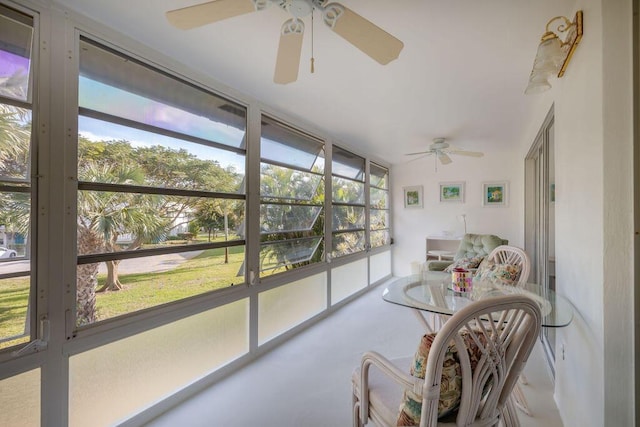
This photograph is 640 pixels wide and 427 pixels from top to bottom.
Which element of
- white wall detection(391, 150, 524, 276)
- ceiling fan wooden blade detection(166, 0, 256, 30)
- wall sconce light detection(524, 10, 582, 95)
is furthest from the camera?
white wall detection(391, 150, 524, 276)

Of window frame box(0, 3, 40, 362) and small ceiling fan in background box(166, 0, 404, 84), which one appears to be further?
window frame box(0, 3, 40, 362)

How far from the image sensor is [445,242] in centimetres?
522

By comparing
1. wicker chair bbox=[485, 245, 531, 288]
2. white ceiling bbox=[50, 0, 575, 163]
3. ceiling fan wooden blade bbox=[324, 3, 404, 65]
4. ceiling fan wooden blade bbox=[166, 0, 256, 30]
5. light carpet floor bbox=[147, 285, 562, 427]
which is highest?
white ceiling bbox=[50, 0, 575, 163]

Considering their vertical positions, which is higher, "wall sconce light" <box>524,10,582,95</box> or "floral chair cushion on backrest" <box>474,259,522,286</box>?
"wall sconce light" <box>524,10,582,95</box>

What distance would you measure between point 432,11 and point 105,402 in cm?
276

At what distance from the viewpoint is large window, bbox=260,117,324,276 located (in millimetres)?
2678

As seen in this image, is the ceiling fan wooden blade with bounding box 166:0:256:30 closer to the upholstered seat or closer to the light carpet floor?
the light carpet floor

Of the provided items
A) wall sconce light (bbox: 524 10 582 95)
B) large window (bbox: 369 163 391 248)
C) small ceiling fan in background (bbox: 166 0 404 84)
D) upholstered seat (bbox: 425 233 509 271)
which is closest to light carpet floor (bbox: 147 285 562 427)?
upholstered seat (bbox: 425 233 509 271)

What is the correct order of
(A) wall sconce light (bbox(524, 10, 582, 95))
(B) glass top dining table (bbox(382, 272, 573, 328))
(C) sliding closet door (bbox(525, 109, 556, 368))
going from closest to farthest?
(A) wall sconce light (bbox(524, 10, 582, 95)) < (B) glass top dining table (bbox(382, 272, 573, 328)) < (C) sliding closet door (bbox(525, 109, 556, 368))

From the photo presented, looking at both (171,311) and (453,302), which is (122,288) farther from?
(453,302)

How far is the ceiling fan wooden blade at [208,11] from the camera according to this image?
113cm

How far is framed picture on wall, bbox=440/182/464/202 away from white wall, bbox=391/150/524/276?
74 mm

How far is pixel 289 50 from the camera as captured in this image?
4.56 ft

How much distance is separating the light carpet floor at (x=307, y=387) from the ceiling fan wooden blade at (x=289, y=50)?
205 centimetres
